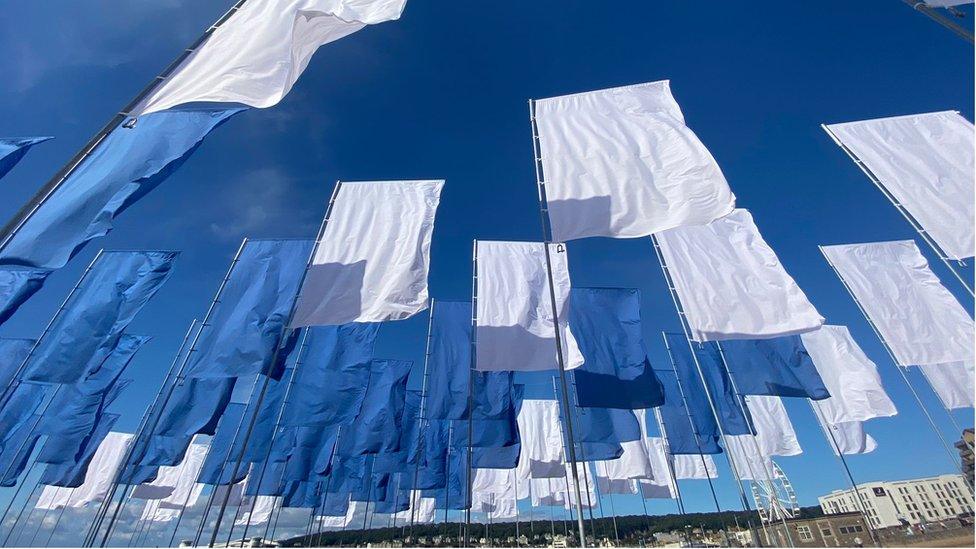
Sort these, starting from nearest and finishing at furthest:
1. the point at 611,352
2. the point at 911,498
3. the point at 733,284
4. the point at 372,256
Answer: the point at 733,284
the point at 372,256
the point at 611,352
the point at 911,498

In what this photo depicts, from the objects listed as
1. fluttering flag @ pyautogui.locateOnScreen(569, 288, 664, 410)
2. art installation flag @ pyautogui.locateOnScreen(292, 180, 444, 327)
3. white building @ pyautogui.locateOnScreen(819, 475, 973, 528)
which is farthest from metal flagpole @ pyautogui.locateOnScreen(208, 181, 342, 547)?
white building @ pyautogui.locateOnScreen(819, 475, 973, 528)

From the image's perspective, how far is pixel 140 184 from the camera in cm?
677

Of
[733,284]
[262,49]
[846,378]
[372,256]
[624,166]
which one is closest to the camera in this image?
[262,49]

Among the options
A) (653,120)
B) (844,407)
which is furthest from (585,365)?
(844,407)

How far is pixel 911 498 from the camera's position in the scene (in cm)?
12338

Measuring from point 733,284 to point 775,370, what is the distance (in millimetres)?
5296

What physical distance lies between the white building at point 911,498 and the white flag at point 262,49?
133765mm

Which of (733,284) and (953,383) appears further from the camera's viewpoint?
(953,383)

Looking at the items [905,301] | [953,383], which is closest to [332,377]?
[905,301]

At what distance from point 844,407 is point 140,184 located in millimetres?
22320

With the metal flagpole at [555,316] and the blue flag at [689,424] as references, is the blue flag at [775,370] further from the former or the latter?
the metal flagpole at [555,316]

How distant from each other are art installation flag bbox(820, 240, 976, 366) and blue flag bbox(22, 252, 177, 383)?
20487mm

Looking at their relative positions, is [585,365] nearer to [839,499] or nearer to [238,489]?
[238,489]

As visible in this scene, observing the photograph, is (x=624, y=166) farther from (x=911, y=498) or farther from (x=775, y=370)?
(x=911, y=498)
